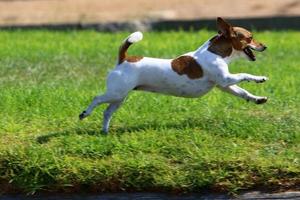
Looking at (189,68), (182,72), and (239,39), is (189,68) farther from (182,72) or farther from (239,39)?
(239,39)

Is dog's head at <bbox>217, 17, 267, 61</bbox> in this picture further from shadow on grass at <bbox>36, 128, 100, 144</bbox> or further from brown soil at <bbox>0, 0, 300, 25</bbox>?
brown soil at <bbox>0, 0, 300, 25</bbox>

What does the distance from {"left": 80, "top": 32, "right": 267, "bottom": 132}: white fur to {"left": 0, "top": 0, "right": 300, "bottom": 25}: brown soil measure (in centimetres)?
754

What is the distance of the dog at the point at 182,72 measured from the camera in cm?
631

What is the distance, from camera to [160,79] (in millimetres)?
6352

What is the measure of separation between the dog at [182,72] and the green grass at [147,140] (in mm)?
289

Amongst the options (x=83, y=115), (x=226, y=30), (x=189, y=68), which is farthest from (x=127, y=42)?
(x=226, y=30)

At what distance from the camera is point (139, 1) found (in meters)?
15.6

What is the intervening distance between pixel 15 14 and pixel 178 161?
951 cm

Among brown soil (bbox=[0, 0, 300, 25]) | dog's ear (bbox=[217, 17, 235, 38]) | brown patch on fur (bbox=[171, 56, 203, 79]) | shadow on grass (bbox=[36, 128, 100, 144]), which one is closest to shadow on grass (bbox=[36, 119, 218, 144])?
shadow on grass (bbox=[36, 128, 100, 144])

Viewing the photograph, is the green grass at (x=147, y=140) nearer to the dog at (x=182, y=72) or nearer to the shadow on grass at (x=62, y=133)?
the shadow on grass at (x=62, y=133)

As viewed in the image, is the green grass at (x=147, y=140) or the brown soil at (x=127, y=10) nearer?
the green grass at (x=147, y=140)

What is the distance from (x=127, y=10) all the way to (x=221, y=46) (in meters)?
8.67

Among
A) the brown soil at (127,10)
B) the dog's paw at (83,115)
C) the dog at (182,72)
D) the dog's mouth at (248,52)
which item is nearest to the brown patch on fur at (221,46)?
the dog at (182,72)

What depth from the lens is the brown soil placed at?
14276 millimetres
